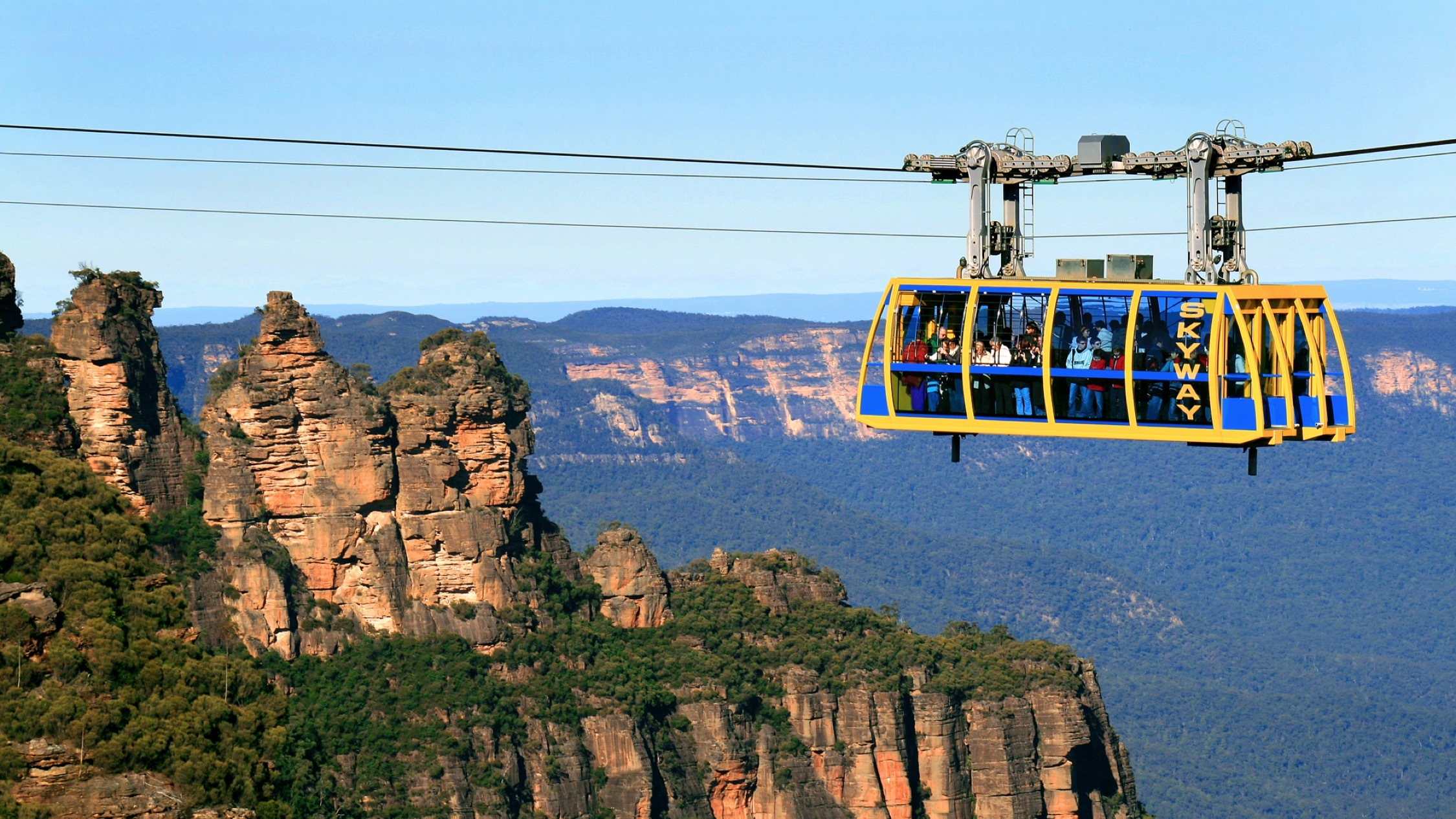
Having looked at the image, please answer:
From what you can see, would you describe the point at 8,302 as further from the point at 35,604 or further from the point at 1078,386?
the point at 1078,386

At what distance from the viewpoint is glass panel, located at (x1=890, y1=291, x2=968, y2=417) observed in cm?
3853

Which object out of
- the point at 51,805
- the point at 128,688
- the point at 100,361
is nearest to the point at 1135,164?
the point at 51,805

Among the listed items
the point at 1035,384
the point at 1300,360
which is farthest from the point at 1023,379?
the point at 1300,360

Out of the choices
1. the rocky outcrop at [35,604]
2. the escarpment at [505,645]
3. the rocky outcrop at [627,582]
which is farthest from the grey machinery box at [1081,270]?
the rocky outcrop at [627,582]

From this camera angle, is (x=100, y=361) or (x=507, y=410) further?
(x=507, y=410)

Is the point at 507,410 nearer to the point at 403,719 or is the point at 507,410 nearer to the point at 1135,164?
the point at 403,719

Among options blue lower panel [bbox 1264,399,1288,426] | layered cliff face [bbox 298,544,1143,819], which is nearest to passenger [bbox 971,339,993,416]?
blue lower panel [bbox 1264,399,1288,426]

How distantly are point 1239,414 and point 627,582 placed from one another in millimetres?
67291

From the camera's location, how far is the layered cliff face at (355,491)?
89188 mm

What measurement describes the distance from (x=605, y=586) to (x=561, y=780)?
1255cm

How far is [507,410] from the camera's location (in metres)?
95.6

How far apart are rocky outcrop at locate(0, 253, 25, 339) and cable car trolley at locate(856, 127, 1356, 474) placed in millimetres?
54254

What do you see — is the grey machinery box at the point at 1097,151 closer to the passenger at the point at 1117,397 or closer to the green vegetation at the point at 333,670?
the passenger at the point at 1117,397

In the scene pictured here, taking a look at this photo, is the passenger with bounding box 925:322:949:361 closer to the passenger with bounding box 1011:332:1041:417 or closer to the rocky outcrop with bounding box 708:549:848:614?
the passenger with bounding box 1011:332:1041:417
